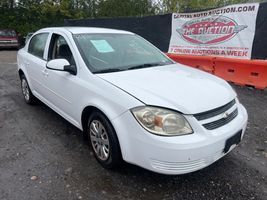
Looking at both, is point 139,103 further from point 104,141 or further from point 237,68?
point 237,68

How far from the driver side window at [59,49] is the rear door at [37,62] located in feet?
0.57

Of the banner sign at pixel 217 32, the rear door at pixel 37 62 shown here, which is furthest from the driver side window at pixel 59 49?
the banner sign at pixel 217 32

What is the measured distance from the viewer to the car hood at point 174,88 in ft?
8.82

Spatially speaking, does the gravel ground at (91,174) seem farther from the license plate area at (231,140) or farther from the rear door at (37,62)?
the rear door at (37,62)

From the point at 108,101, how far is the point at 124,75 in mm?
455

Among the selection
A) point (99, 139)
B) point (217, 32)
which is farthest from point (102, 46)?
point (217, 32)

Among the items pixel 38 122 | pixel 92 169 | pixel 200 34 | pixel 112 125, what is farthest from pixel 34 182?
pixel 200 34

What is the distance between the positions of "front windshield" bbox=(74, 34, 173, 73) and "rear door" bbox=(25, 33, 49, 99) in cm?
95

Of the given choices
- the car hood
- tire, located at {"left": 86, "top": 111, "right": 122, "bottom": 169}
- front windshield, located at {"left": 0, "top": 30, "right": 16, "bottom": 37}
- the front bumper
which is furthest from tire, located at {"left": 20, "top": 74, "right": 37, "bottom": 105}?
front windshield, located at {"left": 0, "top": 30, "right": 16, "bottom": 37}

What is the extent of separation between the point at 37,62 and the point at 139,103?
8.68 feet

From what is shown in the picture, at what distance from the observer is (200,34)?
7.85 meters

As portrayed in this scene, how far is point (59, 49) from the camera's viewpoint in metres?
4.23

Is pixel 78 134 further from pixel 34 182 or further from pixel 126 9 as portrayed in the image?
pixel 126 9

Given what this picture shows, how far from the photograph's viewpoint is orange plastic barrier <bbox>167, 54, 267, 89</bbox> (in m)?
6.30
